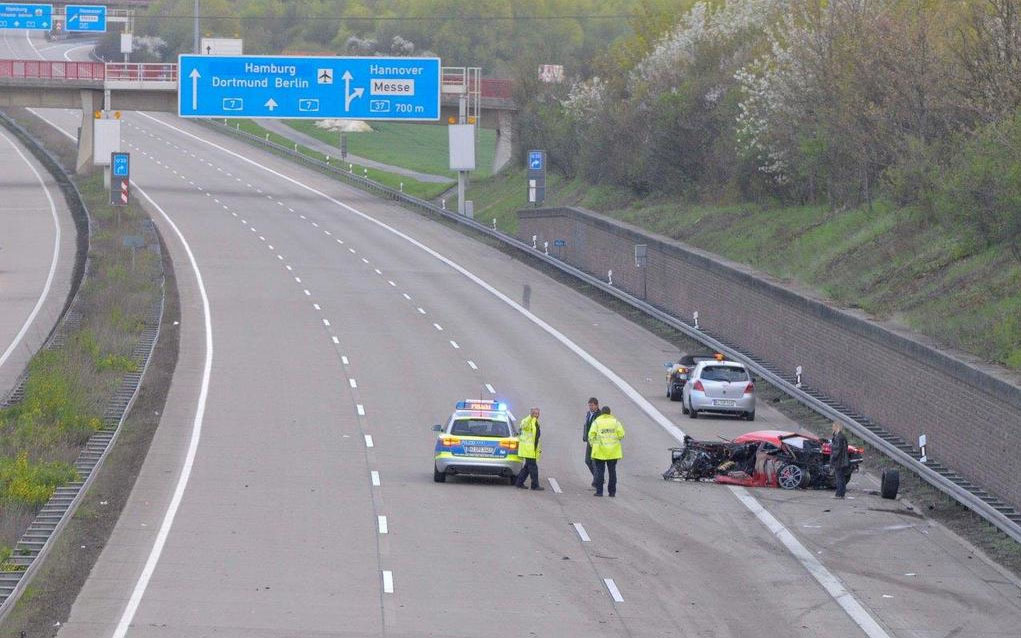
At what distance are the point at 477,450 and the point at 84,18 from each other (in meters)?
75.0

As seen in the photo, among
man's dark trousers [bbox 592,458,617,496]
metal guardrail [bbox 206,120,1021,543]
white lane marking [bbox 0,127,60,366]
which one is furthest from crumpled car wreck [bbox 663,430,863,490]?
white lane marking [bbox 0,127,60,366]

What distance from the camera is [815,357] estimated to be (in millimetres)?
34906

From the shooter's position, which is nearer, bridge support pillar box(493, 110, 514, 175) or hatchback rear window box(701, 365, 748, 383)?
hatchback rear window box(701, 365, 748, 383)

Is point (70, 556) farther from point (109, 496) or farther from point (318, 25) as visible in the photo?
point (318, 25)

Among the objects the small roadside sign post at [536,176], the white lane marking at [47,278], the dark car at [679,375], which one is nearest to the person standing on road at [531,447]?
the dark car at [679,375]

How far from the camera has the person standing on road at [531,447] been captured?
24703 millimetres

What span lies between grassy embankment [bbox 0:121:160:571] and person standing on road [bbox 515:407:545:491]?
6801 millimetres

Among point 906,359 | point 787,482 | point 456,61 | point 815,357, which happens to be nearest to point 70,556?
point 787,482

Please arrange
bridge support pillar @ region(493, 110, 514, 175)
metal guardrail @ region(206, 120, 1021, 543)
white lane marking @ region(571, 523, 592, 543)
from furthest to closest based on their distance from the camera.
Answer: bridge support pillar @ region(493, 110, 514, 175), metal guardrail @ region(206, 120, 1021, 543), white lane marking @ region(571, 523, 592, 543)

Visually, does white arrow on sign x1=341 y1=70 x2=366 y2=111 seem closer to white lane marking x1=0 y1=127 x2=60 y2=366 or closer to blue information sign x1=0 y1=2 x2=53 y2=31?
white lane marking x1=0 y1=127 x2=60 y2=366

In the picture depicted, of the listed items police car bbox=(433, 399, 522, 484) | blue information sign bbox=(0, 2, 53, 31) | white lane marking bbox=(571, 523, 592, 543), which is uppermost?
blue information sign bbox=(0, 2, 53, 31)

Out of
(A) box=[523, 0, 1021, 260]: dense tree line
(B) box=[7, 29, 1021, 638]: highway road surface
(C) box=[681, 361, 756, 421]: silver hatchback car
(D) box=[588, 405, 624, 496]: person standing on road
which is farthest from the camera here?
(A) box=[523, 0, 1021, 260]: dense tree line

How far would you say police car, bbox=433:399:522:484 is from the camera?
2528 centimetres

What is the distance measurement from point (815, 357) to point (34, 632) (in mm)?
22052
